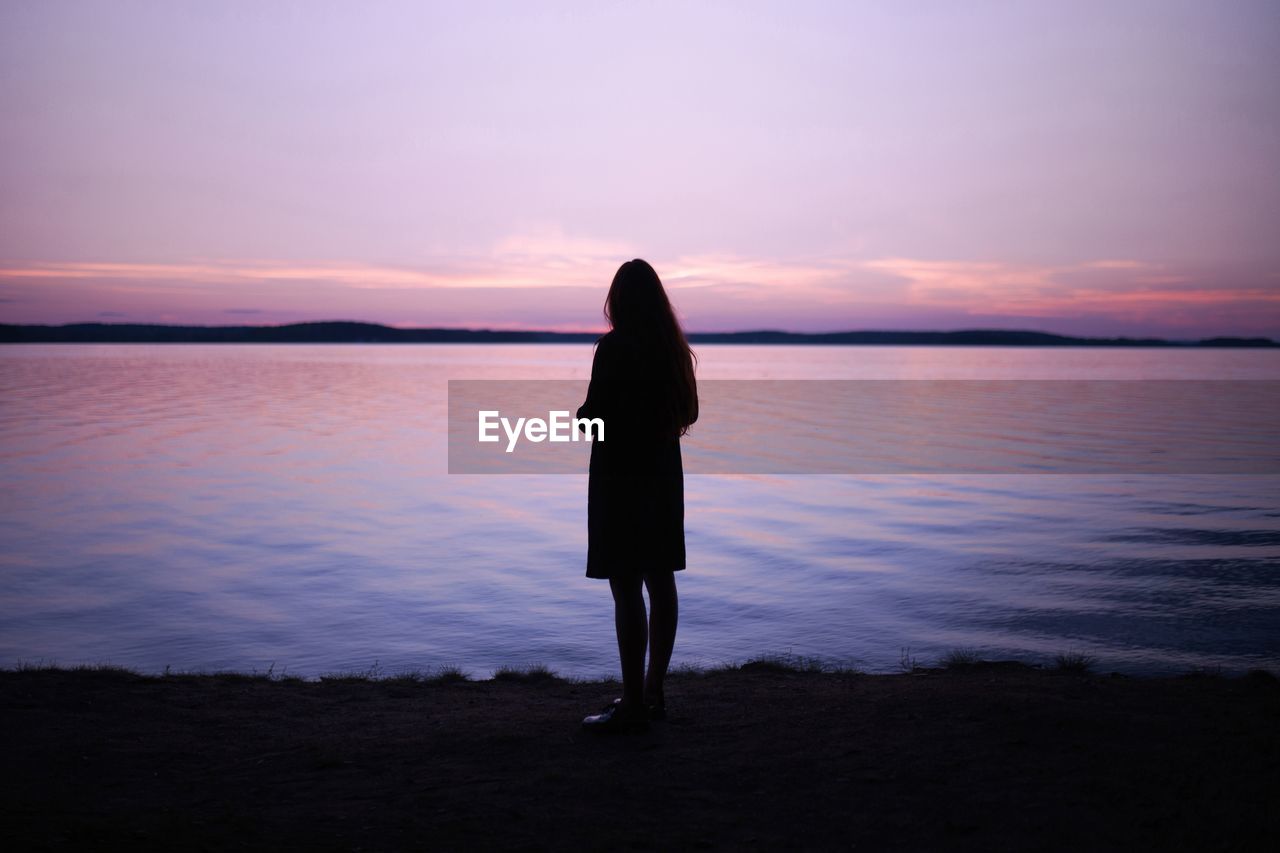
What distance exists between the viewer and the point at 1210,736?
4.91m

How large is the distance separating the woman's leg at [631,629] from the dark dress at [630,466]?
0.27 feet

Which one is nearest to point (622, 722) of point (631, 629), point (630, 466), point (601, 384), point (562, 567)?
point (631, 629)

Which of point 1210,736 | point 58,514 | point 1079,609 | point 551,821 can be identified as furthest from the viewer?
point 58,514

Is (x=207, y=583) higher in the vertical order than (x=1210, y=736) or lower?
lower

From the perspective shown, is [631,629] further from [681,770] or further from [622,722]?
[681,770]

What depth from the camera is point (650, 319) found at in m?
5.10

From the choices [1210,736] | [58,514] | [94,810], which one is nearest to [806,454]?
[58,514]

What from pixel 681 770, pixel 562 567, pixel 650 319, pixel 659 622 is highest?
pixel 650 319

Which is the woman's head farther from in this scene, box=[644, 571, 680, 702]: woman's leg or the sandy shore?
the sandy shore

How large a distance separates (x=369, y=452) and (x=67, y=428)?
11618 millimetres

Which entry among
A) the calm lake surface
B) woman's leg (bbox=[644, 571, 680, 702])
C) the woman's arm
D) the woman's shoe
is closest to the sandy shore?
the woman's shoe

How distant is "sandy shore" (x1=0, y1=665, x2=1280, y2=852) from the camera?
13.0ft

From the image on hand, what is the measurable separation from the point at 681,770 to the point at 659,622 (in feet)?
2.84

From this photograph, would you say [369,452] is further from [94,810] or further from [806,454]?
[94,810]
